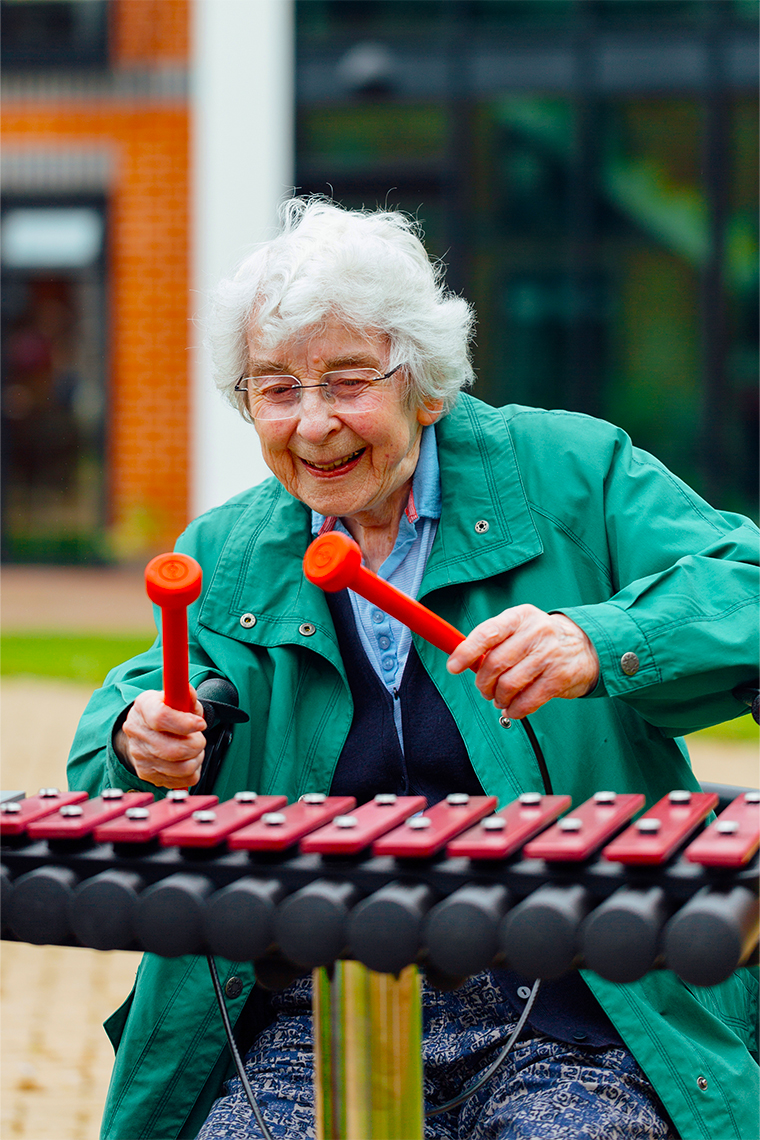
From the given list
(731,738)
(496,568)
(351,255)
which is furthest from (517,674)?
(731,738)

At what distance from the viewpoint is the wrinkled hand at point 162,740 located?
6.54ft

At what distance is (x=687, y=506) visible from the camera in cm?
226

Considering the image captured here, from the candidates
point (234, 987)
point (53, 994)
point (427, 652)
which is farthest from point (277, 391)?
point (53, 994)

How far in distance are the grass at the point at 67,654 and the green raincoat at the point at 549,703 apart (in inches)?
246

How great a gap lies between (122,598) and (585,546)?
9.76 metres

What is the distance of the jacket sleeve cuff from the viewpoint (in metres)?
1.97

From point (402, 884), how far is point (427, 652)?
721mm

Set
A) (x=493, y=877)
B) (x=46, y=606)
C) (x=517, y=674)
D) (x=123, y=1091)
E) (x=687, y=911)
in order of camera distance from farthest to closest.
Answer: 1. (x=46, y=606)
2. (x=123, y=1091)
3. (x=517, y=674)
4. (x=493, y=877)
5. (x=687, y=911)

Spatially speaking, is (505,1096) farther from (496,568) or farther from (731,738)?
(731,738)

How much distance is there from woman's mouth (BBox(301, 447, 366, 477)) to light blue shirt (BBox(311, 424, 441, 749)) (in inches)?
5.2

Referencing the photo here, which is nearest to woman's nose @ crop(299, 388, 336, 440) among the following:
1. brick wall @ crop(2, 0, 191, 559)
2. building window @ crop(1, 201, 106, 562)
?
brick wall @ crop(2, 0, 191, 559)

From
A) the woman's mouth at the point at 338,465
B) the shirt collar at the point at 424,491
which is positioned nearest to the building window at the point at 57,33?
the shirt collar at the point at 424,491

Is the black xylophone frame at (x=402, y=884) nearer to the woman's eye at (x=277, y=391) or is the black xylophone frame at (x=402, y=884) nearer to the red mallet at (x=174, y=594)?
the red mallet at (x=174, y=594)

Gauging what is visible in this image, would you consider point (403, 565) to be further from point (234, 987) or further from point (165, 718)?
point (234, 987)
